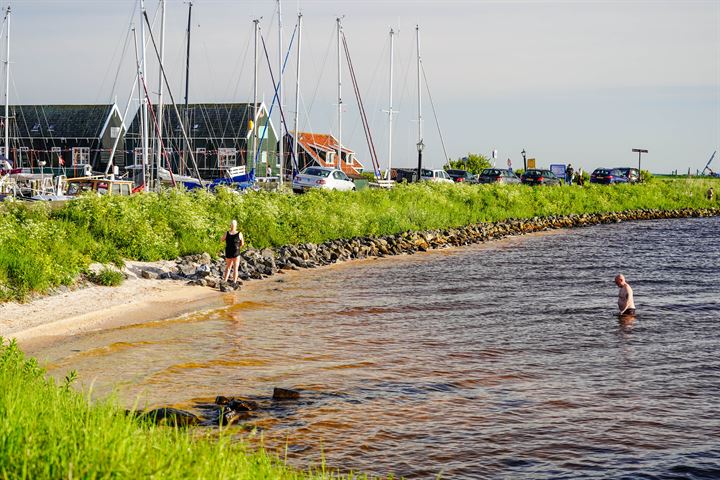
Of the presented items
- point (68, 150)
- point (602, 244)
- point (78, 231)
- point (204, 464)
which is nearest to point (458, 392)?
point (204, 464)

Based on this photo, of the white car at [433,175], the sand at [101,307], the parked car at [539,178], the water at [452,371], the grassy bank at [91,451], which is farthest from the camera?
the parked car at [539,178]

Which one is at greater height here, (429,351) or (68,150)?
(68,150)

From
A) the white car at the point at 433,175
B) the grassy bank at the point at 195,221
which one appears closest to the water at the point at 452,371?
the grassy bank at the point at 195,221

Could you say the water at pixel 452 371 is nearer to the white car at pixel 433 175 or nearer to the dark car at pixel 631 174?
the white car at pixel 433 175

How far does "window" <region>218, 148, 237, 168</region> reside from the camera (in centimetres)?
7756

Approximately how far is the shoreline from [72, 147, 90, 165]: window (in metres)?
45.9

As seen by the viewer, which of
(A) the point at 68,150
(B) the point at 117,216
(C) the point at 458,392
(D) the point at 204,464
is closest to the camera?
(D) the point at 204,464

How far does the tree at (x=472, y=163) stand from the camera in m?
88.1

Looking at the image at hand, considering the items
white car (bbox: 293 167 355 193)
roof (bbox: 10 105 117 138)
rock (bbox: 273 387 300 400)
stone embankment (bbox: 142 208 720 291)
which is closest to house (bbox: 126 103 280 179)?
roof (bbox: 10 105 117 138)

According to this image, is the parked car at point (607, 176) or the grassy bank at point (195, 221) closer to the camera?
the grassy bank at point (195, 221)

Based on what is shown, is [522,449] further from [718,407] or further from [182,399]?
Result: [182,399]

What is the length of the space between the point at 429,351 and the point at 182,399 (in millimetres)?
6046

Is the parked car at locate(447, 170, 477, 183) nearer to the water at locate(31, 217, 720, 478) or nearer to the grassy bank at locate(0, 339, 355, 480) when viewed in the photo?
the water at locate(31, 217, 720, 478)

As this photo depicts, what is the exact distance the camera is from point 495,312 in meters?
23.9
